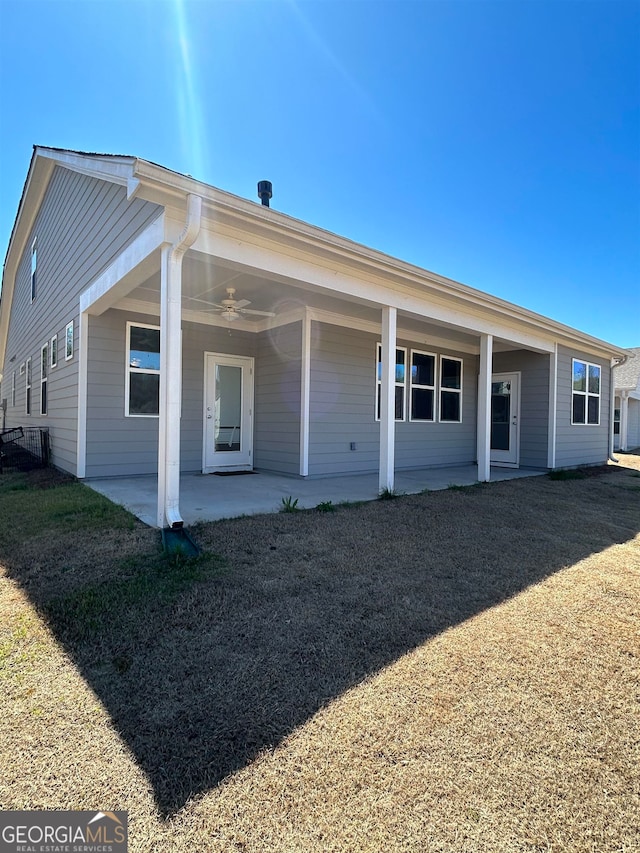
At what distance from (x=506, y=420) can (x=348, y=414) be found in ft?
14.3

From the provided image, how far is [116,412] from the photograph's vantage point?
660 cm

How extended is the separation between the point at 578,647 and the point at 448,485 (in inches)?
187

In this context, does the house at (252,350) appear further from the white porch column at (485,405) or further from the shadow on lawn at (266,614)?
the shadow on lawn at (266,614)

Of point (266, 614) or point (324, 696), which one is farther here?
point (266, 614)

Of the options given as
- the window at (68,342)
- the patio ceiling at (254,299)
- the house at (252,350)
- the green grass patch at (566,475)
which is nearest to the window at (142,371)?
the house at (252,350)

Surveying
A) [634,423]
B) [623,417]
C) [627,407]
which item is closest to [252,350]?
[623,417]

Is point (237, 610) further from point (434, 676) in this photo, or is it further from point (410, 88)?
point (410, 88)

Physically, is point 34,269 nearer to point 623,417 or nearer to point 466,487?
point 466,487

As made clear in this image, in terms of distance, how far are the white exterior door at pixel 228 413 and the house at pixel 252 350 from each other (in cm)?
3

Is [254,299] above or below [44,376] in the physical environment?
above

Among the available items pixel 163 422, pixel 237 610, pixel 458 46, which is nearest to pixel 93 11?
pixel 458 46

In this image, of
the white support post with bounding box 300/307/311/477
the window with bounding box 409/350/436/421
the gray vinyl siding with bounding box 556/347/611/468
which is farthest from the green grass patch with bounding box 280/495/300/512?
the gray vinyl siding with bounding box 556/347/611/468

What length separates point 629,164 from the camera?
28.3 feet

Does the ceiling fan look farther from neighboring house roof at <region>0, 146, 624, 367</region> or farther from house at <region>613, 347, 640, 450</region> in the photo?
house at <region>613, 347, 640, 450</region>
